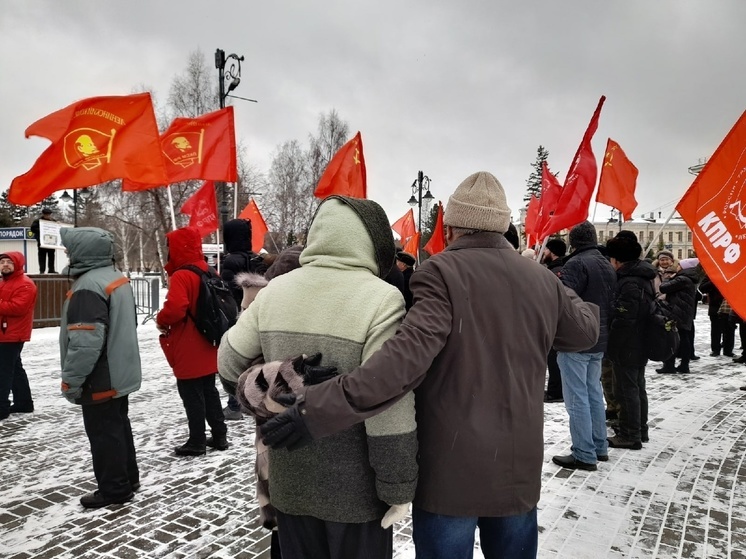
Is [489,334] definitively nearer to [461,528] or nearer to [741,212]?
[461,528]

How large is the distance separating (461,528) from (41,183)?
17.5 feet

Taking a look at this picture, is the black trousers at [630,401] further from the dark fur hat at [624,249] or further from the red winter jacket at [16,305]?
the red winter jacket at [16,305]

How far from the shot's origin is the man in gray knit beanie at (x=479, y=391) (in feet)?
6.46

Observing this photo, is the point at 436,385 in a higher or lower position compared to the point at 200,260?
lower

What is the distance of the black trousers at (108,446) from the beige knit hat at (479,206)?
10.5 ft

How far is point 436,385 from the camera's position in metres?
2.00

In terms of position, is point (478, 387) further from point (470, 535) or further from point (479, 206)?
point (479, 206)

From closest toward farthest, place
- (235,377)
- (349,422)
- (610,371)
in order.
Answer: (349,422) → (235,377) → (610,371)

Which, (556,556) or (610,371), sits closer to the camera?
(556,556)

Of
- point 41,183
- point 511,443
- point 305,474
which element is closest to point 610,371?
point 511,443

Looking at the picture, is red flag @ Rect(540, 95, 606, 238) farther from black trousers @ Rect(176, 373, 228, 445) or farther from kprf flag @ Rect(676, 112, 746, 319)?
black trousers @ Rect(176, 373, 228, 445)

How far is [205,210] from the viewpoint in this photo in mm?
9070

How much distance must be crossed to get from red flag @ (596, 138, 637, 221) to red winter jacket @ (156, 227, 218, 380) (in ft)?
17.3

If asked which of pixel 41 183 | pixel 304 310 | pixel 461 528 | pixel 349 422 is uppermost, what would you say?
pixel 41 183
